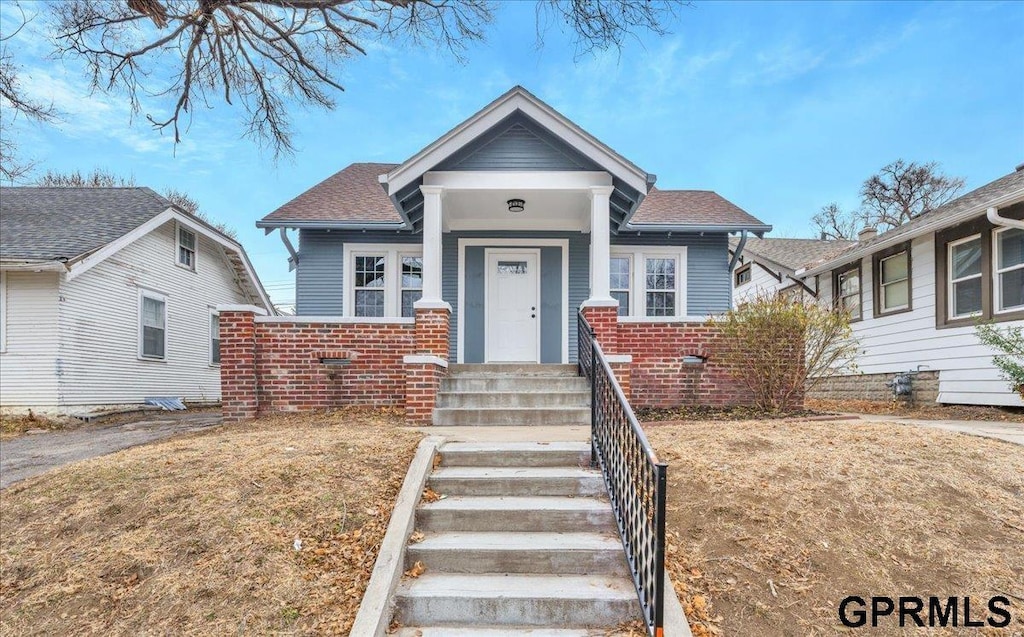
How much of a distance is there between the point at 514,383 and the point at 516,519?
3.44m

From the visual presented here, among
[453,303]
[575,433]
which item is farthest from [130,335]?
[575,433]

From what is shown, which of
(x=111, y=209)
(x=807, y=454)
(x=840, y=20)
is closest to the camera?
(x=807, y=454)

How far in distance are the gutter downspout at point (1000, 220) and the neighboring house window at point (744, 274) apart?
1045cm

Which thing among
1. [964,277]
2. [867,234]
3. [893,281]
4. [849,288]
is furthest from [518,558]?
[867,234]

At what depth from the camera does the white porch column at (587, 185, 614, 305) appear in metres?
7.60

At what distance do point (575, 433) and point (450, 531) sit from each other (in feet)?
7.17

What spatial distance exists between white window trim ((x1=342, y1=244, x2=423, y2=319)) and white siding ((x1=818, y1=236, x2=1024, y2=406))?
30.4ft

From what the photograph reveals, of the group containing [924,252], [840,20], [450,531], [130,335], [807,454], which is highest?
[840,20]

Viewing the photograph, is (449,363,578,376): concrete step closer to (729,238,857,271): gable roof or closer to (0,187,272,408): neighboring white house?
(0,187,272,408): neighboring white house

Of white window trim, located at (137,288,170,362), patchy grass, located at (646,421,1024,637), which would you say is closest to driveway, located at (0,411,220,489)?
white window trim, located at (137,288,170,362)

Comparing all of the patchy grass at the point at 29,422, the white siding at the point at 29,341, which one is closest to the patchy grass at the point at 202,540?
the patchy grass at the point at 29,422

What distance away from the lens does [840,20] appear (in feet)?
39.4

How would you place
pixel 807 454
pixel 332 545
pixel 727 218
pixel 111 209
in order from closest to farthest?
pixel 332 545 → pixel 807 454 → pixel 727 218 → pixel 111 209

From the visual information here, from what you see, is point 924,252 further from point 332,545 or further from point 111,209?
point 111,209
